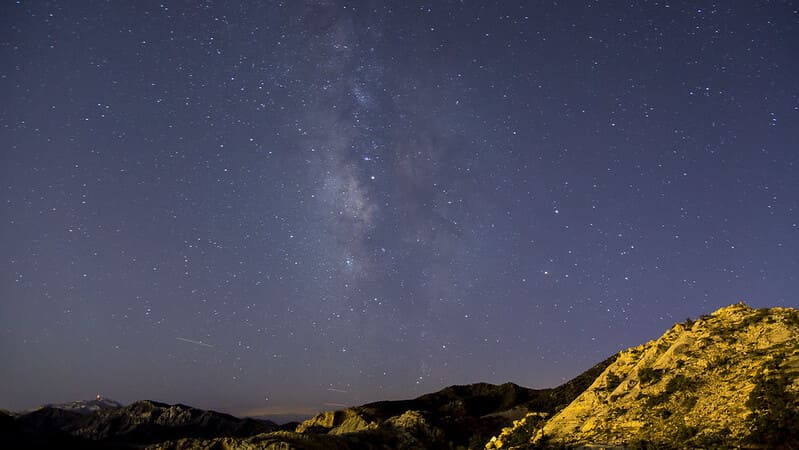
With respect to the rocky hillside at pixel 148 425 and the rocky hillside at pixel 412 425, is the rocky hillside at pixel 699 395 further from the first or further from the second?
the rocky hillside at pixel 148 425

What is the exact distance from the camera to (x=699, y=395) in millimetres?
16953

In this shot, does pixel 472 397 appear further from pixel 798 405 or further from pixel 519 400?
pixel 798 405

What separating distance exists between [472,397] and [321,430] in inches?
1402

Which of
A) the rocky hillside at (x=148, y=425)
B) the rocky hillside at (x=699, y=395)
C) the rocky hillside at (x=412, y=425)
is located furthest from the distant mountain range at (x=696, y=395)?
the rocky hillside at (x=148, y=425)

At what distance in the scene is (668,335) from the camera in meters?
23.7

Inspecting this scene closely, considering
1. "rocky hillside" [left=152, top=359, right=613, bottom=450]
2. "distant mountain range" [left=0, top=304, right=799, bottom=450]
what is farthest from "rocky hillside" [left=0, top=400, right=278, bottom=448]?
"distant mountain range" [left=0, top=304, right=799, bottom=450]

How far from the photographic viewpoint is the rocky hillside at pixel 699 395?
14.0 meters

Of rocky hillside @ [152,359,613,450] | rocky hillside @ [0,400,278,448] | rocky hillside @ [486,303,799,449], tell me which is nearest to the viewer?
rocky hillside @ [486,303,799,449]

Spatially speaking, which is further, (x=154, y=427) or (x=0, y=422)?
(x=154, y=427)

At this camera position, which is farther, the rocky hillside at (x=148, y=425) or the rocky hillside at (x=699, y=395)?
the rocky hillside at (x=148, y=425)

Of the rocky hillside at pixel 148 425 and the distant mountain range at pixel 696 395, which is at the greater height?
the distant mountain range at pixel 696 395

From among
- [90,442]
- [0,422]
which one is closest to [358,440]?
[90,442]

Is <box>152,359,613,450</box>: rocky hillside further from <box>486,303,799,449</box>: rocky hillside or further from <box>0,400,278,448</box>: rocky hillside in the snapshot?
<box>0,400,278,448</box>: rocky hillside

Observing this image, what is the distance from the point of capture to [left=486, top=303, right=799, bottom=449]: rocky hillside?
14008mm
